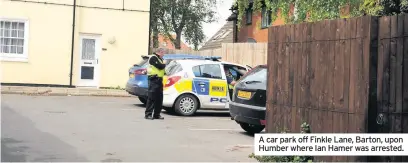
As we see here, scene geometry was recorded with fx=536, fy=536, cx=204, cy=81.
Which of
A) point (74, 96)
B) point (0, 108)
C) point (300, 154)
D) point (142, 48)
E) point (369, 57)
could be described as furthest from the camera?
point (142, 48)

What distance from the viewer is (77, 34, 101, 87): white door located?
21.4 m

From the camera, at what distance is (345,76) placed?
667 centimetres

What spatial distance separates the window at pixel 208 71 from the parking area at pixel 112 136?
112 centimetres

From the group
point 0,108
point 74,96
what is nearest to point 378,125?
point 0,108

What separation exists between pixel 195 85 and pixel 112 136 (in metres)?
4.51

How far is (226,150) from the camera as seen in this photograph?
8.81 m

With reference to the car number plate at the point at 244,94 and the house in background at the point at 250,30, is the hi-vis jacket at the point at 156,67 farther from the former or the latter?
the house in background at the point at 250,30

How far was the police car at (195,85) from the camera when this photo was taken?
13.9 metres

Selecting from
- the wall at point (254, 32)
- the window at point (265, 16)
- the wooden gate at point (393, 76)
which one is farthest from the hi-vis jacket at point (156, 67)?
the wall at point (254, 32)

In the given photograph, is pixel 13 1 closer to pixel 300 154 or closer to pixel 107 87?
pixel 107 87

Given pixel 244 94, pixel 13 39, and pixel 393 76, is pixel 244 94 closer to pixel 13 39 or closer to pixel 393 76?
pixel 393 76

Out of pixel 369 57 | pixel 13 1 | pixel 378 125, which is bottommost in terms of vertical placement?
pixel 378 125

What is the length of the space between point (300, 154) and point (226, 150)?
68.6 inches

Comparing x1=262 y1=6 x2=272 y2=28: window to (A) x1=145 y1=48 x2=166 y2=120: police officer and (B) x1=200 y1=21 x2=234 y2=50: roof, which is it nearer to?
(A) x1=145 y1=48 x2=166 y2=120: police officer
